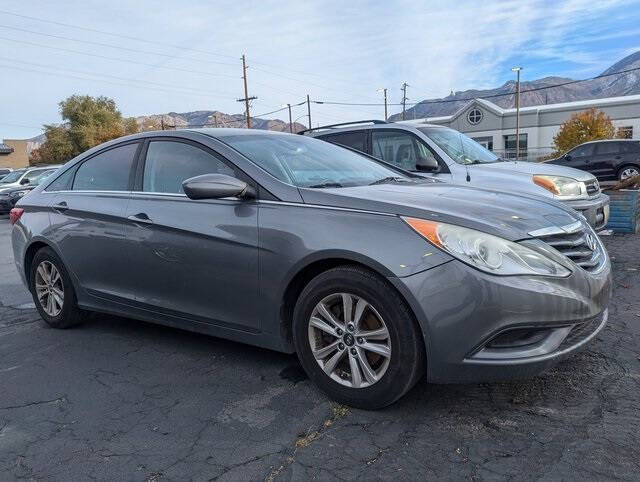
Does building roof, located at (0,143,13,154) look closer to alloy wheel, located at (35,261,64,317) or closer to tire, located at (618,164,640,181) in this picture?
tire, located at (618,164,640,181)

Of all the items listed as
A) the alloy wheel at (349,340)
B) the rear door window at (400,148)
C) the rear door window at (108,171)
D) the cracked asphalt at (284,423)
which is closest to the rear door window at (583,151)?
the rear door window at (400,148)

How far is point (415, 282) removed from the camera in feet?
8.66

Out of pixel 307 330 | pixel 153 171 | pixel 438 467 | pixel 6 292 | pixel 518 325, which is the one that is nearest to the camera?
pixel 438 467

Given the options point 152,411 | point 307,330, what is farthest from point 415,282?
point 152,411

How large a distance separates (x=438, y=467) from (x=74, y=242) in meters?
3.33

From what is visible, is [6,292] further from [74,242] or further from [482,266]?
[482,266]

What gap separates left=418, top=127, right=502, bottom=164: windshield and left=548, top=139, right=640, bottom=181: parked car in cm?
1092

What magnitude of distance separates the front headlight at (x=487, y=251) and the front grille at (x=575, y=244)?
227 mm

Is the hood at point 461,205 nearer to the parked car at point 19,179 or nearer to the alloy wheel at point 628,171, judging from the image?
the alloy wheel at point 628,171

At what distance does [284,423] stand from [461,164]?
15.4 feet

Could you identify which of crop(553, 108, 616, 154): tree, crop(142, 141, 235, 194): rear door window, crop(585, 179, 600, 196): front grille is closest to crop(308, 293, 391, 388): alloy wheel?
crop(142, 141, 235, 194): rear door window

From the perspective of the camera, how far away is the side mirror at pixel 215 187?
321 cm

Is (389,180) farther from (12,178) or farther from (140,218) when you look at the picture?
(12,178)

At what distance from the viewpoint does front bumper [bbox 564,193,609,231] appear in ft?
21.5
